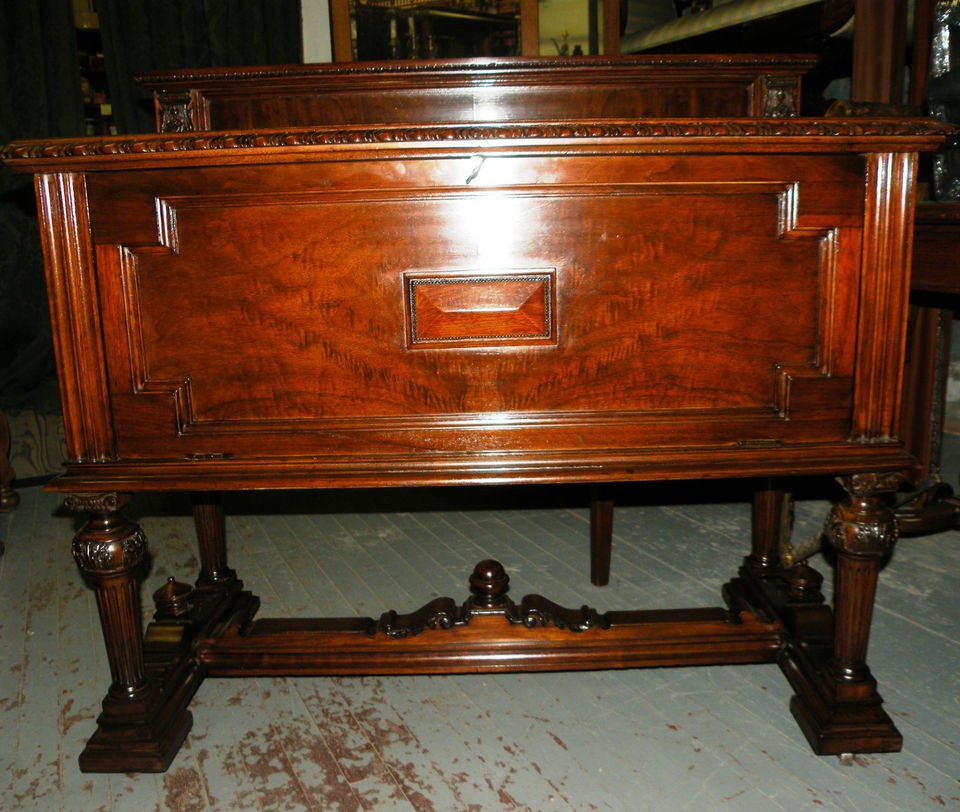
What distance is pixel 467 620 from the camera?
1.48 m

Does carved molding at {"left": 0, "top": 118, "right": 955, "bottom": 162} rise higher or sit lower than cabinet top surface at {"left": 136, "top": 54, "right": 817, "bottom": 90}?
lower

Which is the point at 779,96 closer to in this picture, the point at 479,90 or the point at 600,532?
the point at 479,90

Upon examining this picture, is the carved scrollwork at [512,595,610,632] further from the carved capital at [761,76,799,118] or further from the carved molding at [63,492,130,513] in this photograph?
the carved capital at [761,76,799,118]

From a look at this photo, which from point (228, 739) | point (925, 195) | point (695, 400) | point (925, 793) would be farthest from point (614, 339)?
point (925, 195)

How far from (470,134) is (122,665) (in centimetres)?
100

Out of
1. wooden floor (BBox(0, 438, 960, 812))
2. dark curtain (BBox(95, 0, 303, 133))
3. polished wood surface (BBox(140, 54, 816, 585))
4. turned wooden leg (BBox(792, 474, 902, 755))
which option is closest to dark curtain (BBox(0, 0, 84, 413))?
dark curtain (BBox(95, 0, 303, 133))

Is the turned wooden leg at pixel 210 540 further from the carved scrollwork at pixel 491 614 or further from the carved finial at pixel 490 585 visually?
the carved finial at pixel 490 585

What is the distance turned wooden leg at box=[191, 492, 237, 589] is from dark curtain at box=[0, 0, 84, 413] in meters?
3.01

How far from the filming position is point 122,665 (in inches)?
50.9

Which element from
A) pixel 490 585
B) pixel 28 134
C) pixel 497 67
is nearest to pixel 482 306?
pixel 497 67

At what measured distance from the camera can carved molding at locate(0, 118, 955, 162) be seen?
99 centimetres

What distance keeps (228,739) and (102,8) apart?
13.7 ft

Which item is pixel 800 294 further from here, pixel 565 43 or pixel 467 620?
pixel 565 43

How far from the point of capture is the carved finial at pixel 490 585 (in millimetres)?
1495
